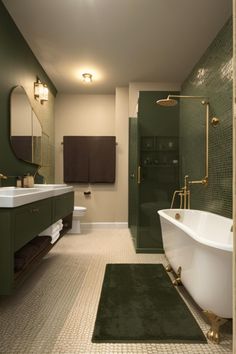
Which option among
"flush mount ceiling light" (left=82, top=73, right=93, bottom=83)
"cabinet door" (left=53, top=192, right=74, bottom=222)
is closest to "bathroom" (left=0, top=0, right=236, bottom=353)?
"flush mount ceiling light" (left=82, top=73, right=93, bottom=83)

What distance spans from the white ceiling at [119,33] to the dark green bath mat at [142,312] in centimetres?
252

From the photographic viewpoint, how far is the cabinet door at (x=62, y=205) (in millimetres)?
2256

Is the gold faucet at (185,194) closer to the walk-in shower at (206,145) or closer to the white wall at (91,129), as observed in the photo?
the walk-in shower at (206,145)

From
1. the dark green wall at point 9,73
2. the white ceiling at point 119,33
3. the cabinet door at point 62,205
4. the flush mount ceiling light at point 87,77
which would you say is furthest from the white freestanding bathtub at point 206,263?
the flush mount ceiling light at point 87,77

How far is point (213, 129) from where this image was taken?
249 cm

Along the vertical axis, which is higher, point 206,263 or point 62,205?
point 62,205

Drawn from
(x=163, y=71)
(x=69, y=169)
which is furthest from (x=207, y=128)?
(x=69, y=169)

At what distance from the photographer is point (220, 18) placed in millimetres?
2311

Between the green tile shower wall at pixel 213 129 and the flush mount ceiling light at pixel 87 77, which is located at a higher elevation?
the flush mount ceiling light at pixel 87 77

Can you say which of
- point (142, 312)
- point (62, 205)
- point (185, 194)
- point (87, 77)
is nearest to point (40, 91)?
point (87, 77)

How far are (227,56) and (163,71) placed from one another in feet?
4.32

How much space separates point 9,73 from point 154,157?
1.97 meters

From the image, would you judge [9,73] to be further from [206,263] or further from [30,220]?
[206,263]

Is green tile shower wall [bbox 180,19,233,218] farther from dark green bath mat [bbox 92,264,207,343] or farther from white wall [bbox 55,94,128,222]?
white wall [bbox 55,94,128,222]
